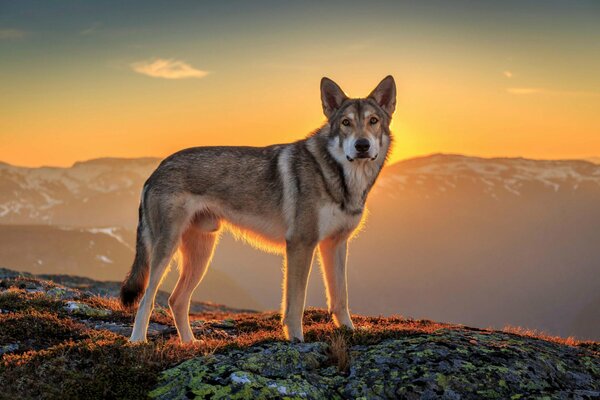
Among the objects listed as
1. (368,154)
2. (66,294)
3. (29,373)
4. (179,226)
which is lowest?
(66,294)

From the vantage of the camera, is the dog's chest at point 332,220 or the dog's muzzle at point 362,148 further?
the dog's chest at point 332,220

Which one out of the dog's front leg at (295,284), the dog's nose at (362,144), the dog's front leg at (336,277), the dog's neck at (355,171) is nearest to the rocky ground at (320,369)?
the dog's front leg at (295,284)

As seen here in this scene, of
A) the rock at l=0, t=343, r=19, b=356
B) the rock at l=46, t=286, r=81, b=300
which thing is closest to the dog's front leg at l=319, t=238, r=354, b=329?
the rock at l=0, t=343, r=19, b=356

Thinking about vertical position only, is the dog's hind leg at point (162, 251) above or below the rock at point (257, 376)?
above

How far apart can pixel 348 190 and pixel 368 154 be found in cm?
81

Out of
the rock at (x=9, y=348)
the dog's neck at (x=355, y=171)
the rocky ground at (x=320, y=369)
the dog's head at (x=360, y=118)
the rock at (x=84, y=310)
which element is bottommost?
the rock at (x=84, y=310)

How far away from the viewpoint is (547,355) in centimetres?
871

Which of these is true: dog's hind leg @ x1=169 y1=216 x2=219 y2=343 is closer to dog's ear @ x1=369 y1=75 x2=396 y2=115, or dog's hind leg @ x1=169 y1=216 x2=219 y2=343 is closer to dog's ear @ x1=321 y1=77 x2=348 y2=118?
dog's ear @ x1=321 y1=77 x2=348 y2=118

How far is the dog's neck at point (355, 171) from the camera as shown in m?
9.99

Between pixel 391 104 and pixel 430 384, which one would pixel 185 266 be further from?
pixel 430 384

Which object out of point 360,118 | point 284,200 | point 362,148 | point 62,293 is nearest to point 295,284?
point 284,200

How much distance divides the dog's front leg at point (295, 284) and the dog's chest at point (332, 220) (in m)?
0.36

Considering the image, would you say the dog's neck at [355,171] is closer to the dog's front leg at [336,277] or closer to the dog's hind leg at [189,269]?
the dog's front leg at [336,277]

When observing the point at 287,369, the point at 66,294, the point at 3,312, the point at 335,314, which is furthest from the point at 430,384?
the point at 66,294
